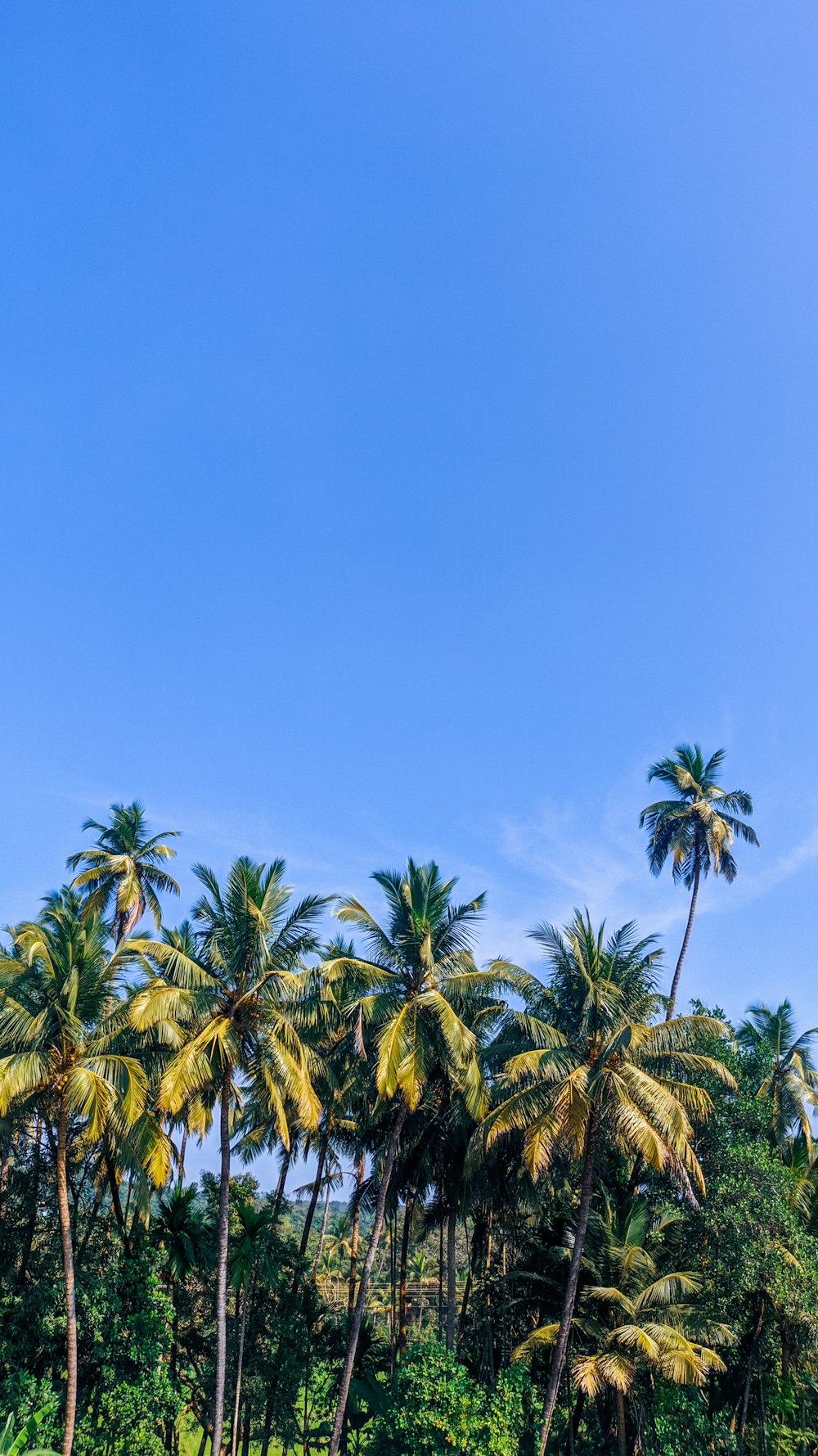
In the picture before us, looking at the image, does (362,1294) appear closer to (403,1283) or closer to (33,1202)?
(403,1283)

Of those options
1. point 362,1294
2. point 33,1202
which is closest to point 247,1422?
point 33,1202

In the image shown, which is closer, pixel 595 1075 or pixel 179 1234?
pixel 595 1075

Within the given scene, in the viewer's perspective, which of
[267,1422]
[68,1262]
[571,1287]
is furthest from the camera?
[267,1422]

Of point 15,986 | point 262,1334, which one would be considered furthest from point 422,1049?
point 262,1334

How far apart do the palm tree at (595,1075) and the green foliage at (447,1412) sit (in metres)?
1.05

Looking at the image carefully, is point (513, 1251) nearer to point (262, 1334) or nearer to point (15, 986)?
point (262, 1334)

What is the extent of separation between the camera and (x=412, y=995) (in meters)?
24.1

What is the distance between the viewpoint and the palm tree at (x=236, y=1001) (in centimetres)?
2145

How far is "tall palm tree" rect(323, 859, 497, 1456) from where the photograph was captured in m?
22.8

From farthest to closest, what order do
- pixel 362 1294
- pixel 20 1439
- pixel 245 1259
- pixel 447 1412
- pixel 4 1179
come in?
pixel 4 1179 < pixel 245 1259 < pixel 362 1294 < pixel 447 1412 < pixel 20 1439

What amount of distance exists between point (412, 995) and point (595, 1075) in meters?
4.98

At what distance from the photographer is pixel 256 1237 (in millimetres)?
28172

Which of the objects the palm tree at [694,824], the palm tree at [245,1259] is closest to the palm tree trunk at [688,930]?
the palm tree at [694,824]

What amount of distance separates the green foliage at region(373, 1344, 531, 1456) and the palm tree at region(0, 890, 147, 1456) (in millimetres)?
7908
